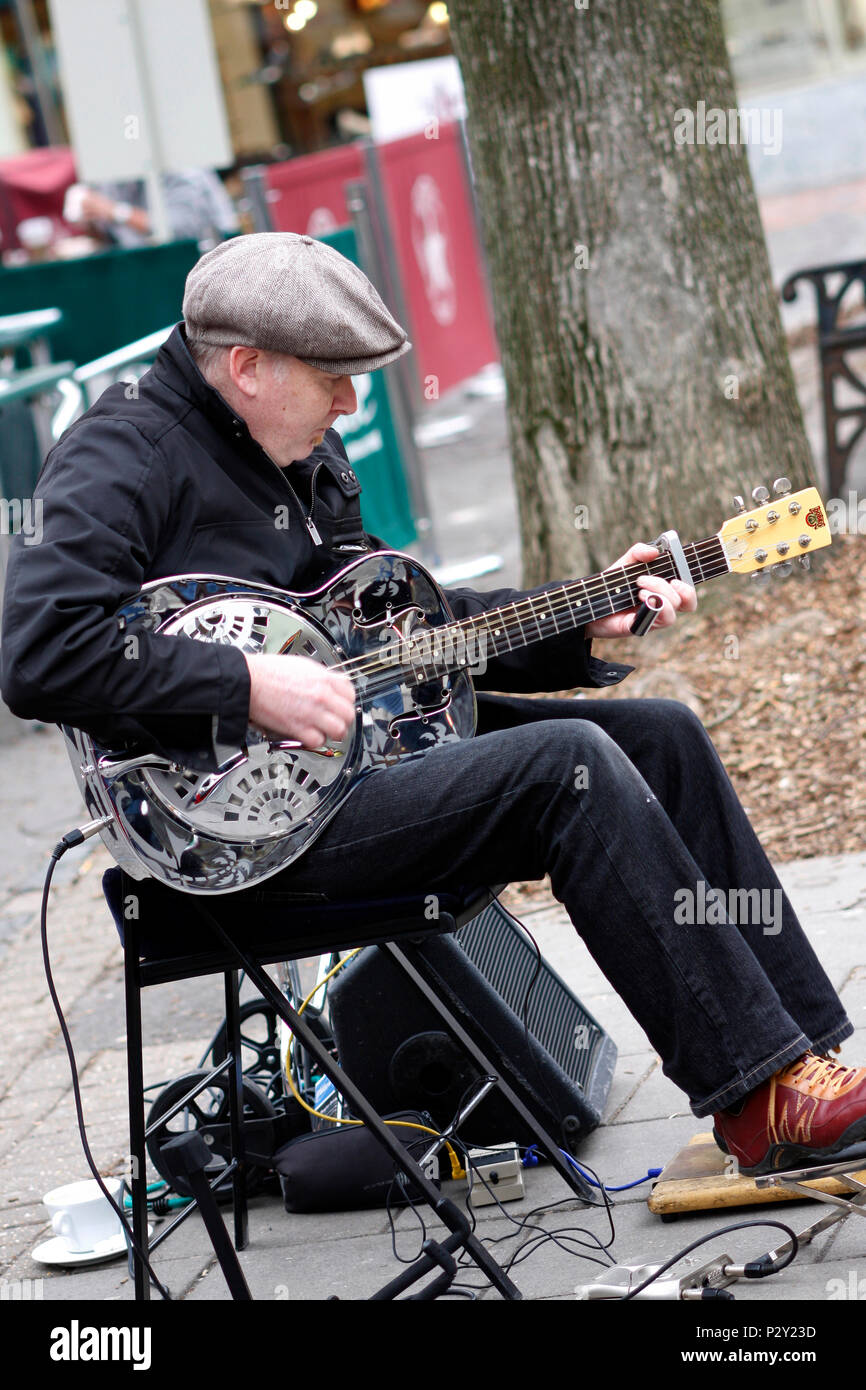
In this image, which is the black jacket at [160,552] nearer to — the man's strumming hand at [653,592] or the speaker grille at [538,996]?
the man's strumming hand at [653,592]

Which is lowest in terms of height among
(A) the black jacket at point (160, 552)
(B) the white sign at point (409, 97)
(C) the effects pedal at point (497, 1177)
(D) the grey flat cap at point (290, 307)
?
(C) the effects pedal at point (497, 1177)

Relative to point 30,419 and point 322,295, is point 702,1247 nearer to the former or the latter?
point 322,295

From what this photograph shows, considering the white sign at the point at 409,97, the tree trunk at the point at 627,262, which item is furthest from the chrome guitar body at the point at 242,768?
the white sign at the point at 409,97

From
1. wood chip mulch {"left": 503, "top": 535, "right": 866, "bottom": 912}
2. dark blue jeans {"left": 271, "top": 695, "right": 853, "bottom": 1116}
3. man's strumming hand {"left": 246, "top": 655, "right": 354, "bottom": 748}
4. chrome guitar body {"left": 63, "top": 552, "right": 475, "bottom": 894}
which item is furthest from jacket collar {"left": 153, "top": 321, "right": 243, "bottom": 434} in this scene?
wood chip mulch {"left": 503, "top": 535, "right": 866, "bottom": 912}

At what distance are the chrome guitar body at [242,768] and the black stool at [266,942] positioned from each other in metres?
0.08

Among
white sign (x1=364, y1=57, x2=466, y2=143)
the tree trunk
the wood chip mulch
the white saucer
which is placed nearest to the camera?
the white saucer

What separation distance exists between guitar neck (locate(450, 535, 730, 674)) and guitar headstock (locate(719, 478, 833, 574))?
0.03 metres

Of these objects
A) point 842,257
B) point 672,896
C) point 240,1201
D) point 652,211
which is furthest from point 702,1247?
point 842,257

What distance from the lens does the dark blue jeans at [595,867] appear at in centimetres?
257

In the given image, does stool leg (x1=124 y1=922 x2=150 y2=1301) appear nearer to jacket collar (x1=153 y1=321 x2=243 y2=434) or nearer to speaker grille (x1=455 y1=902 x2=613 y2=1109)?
speaker grille (x1=455 y1=902 x2=613 y2=1109)

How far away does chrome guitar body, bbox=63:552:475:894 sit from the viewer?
101 inches

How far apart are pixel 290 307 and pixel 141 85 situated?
551cm

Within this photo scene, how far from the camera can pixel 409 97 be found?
12844 millimetres

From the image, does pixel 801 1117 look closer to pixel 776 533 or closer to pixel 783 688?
pixel 776 533
